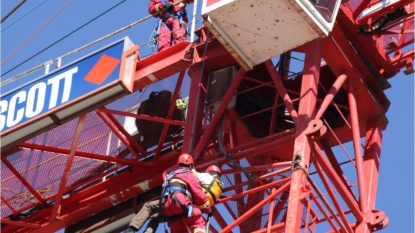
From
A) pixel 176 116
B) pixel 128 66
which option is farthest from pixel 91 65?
pixel 176 116

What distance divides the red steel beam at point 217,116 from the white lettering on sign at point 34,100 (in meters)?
2.66

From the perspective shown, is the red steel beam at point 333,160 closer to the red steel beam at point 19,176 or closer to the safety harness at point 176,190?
the safety harness at point 176,190

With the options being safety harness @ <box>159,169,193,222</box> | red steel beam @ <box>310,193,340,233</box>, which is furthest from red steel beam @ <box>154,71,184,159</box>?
red steel beam @ <box>310,193,340,233</box>

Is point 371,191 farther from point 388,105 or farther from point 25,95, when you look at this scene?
point 25,95

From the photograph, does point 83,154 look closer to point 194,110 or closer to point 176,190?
point 194,110

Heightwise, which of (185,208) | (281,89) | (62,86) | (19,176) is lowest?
(185,208)

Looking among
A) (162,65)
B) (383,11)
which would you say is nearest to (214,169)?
(162,65)

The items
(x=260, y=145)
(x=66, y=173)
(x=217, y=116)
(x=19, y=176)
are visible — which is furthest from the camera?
(x=19, y=176)

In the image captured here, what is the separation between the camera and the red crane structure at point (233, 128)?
24.7 m

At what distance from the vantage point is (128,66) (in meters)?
26.0

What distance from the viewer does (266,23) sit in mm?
24250

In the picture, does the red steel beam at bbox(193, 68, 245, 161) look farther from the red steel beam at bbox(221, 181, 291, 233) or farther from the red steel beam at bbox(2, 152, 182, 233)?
the red steel beam at bbox(2, 152, 182, 233)

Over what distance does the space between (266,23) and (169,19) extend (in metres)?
5.58

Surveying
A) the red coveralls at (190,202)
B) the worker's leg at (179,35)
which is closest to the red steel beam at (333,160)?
the worker's leg at (179,35)
